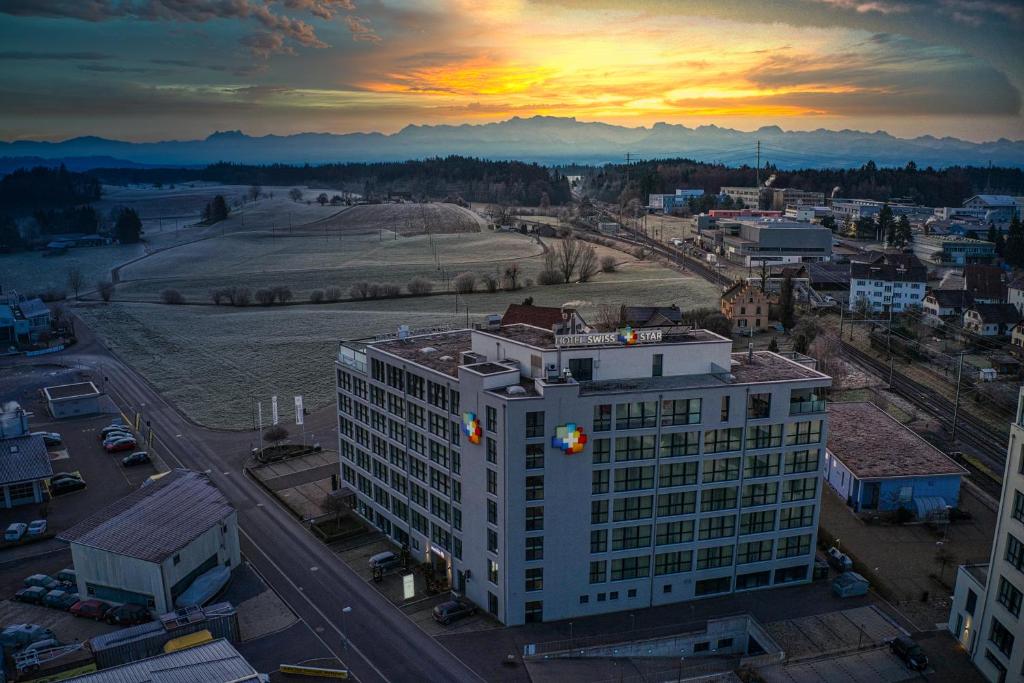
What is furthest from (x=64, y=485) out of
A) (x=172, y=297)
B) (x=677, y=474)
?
(x=172, y=297)

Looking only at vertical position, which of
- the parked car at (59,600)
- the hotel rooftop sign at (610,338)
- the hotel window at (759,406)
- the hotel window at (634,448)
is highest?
the hotel rooftop sign at (610,338)

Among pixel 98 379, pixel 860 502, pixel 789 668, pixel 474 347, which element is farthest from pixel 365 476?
pixel 98 379

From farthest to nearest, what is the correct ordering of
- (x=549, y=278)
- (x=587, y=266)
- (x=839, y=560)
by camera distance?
1. (x=587, y=266)
2. (x=549, y=278)
3. (x=839, y=560)

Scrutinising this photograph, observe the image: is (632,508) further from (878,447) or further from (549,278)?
(549,278)

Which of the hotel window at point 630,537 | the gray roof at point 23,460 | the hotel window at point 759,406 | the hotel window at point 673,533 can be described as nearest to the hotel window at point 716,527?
the hotel window at point 673,533

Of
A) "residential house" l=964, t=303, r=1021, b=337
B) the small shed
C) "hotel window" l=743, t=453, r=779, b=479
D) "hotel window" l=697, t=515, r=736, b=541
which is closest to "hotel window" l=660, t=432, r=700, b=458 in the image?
"hotel window" l=743, t=453, r=779, b=479

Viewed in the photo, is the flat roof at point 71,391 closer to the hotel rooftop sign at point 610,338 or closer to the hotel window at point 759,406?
the hotel rooftop sign at point 610,338
